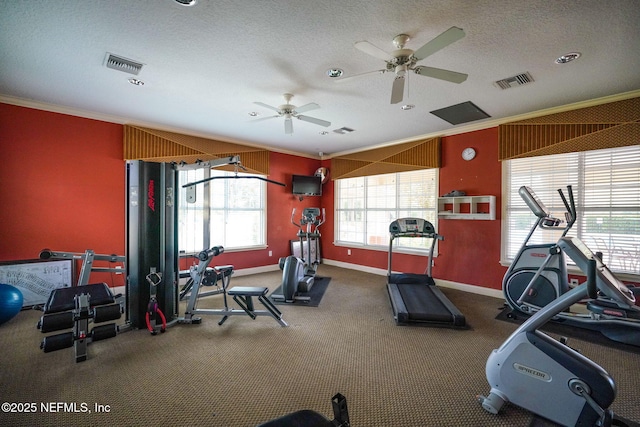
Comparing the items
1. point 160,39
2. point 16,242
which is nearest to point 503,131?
point 160,39

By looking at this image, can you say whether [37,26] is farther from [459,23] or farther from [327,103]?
[459,23]

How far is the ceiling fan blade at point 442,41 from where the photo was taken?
1.84 metres

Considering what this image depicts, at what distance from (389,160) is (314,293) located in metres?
3.34

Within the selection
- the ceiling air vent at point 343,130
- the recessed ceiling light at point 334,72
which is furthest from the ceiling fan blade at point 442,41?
the ceiling air vent at point 343,130

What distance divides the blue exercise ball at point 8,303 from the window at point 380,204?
225 inches

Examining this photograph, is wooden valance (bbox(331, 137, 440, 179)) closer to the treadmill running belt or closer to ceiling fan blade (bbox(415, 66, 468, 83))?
the treadmill running belt

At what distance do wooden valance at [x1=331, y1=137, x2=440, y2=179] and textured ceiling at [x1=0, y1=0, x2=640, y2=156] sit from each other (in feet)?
4.07

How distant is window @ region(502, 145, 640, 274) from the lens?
3.49 meters

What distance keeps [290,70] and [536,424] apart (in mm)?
3651

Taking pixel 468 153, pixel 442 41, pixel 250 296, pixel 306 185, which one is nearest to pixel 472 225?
pixel 468 153

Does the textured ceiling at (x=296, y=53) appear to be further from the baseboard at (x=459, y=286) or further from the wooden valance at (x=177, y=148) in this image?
the baseboard at (x=459, y=286)

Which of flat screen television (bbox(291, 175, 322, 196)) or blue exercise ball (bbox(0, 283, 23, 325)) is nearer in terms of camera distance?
blue exercise ball (bbox(0, 283, 23, 325))

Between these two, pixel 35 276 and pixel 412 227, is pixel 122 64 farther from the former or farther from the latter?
pixel 412 227

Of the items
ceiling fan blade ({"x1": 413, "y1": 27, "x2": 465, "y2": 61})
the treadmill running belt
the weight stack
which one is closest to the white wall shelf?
the treadmill running belt
